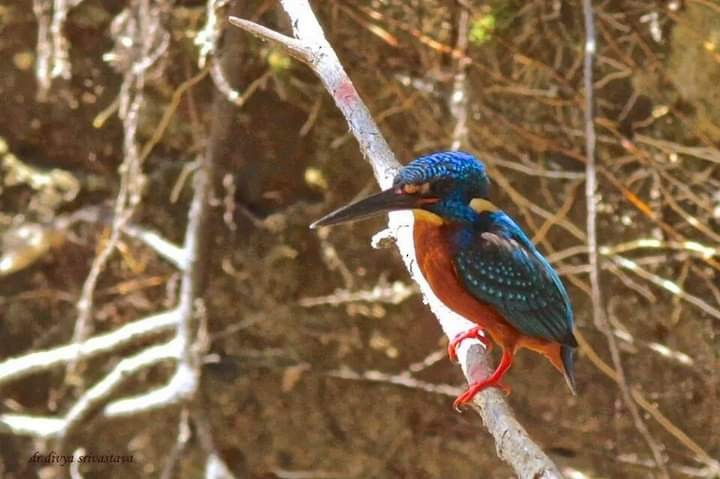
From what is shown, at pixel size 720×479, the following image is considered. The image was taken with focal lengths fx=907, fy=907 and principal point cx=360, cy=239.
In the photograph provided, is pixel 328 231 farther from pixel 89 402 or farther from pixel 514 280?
pixel 514 280

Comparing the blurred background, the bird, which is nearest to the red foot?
the bird

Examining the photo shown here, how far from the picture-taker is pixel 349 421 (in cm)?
218

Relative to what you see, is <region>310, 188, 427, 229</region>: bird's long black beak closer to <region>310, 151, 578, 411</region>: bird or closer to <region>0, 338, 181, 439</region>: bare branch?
<region>310, 151, 578, 411</region>: bird

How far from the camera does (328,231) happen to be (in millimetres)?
2111

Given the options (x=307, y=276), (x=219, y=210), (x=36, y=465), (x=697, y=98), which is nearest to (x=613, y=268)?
(x=697, y=98)

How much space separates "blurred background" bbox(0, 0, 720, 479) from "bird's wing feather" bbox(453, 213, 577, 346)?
509mm

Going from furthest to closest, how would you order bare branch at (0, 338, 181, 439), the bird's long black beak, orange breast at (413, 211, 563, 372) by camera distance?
bare branch at (0, 338, 181, 439) < orange breast at (413, 211, 563, 372) < the bird's long black beak

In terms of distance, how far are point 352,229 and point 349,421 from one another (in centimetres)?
47

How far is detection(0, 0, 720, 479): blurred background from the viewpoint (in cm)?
186

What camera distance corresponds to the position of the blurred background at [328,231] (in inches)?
73.4

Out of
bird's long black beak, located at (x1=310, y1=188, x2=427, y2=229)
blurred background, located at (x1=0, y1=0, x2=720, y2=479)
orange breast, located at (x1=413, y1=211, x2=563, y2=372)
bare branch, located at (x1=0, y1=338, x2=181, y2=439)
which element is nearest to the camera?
bird's long black beak, located at (x1=310, y1=188, x2=427, y2=229)

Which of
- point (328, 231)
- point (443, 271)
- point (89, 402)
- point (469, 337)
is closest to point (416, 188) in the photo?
point (443, 271)

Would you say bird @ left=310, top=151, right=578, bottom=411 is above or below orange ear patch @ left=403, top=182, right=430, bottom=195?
below

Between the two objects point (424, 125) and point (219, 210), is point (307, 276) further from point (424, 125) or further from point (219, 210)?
point (424, 125)
